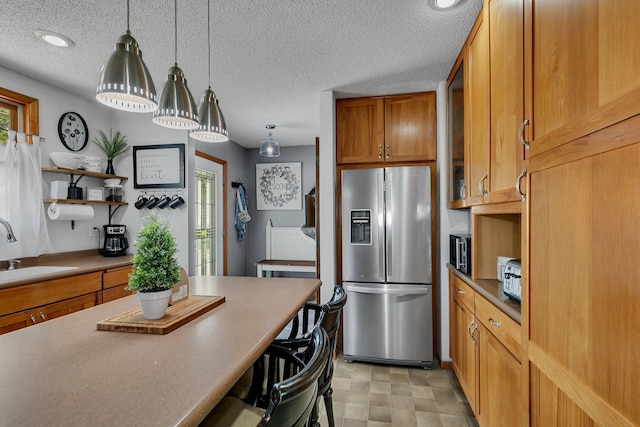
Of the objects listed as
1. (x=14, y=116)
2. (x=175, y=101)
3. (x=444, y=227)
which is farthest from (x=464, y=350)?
(x=14, y=116)

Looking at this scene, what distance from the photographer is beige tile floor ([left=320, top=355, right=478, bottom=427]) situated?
2.00m

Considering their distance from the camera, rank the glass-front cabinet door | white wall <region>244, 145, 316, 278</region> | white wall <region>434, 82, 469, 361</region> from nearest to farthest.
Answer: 1. the glass-front cabinet door
2. white wall <region>434, 82, 469, 361</region>
3. white wall <region>244, 145, 316, 278</region>

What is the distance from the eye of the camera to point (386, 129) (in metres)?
2.94

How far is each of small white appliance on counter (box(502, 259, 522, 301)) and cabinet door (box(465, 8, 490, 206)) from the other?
0.40 m

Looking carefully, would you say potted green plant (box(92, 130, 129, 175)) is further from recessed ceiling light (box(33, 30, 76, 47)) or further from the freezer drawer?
the freezer drawer

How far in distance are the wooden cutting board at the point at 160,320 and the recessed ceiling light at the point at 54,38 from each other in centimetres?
181

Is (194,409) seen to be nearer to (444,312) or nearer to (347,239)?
(347,239)

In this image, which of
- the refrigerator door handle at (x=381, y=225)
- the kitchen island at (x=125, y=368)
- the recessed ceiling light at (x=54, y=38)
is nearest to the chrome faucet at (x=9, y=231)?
the recessed ceiling light at (x=54, y=38)

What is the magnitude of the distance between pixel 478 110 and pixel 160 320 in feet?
6.36

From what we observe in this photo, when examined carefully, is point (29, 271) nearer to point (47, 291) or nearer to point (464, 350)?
point (47, 291)

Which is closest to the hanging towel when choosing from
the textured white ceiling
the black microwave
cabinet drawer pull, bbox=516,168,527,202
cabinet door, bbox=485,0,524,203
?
the textured white ceiling

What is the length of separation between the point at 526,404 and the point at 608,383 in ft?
1.79

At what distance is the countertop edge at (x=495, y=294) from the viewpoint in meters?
1.33

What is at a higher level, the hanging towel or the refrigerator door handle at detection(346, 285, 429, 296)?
the hanging towel
